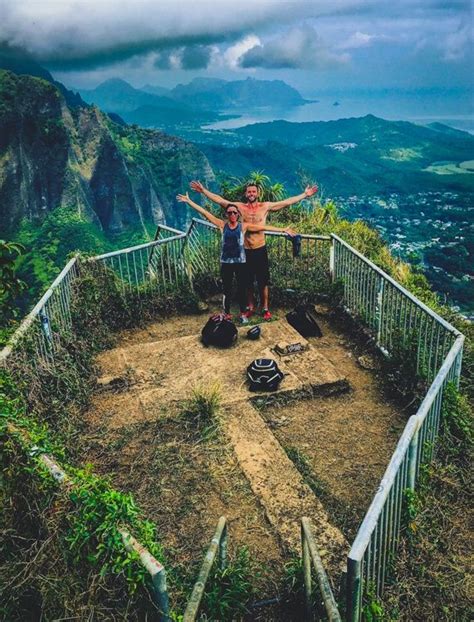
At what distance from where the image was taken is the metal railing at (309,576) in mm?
2919

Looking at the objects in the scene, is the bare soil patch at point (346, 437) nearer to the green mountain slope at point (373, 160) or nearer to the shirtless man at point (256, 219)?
the shirtless man at point (256, 219)

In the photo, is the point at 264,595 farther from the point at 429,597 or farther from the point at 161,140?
the point at 161,140

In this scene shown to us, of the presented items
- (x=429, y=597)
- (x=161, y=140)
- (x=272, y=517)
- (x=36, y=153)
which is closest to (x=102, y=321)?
(x=272, y=517)

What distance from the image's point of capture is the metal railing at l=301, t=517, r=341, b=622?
2.92 m

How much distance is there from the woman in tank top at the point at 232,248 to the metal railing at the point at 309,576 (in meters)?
4.89

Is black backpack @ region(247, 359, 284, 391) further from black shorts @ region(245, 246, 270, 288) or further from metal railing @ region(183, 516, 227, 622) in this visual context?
metal railing @ region(183, 516, 227, 622)

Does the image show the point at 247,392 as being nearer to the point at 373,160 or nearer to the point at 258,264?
the point at 258,264

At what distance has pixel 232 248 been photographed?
782 centimetres

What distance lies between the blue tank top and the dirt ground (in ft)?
7.67

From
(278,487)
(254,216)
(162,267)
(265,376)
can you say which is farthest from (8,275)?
(162,267)

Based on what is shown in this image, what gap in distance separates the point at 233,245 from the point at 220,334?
1283 millimetres

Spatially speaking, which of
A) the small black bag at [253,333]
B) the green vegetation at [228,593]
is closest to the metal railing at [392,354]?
the green vegetation at [228,593]

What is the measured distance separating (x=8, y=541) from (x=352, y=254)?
5.83 m

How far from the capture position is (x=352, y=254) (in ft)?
26.2
